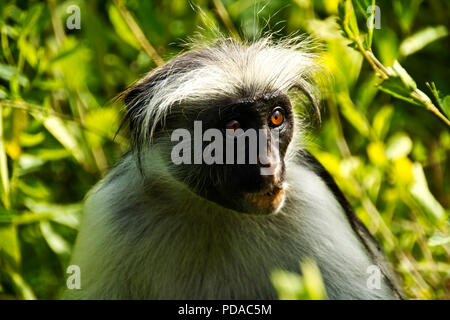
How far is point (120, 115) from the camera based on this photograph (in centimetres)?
419

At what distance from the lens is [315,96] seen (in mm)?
4312

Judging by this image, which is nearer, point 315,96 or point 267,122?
point 267,122

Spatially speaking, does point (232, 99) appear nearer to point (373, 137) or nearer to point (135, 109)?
point (135, 109)

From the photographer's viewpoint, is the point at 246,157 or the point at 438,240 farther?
the point at 246,157

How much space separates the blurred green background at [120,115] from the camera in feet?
14.3

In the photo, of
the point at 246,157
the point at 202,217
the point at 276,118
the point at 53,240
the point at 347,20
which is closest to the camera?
the point at 347,20

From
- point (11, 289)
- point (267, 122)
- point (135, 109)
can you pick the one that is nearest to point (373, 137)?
point (267, 122)

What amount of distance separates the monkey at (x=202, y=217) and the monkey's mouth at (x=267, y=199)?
27 cm

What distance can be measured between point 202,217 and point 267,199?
61 centimetres

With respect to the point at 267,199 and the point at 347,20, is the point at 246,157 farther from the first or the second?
the point at 347,20

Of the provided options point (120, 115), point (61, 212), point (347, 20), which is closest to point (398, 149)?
point (347, 20)

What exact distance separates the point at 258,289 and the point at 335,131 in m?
1.51

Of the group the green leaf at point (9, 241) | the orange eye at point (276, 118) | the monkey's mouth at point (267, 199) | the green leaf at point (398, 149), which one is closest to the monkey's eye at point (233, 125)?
the orange eye at point (276, 118)

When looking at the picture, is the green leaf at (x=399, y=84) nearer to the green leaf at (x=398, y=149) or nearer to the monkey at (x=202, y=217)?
the monkey at (x=202, y=217)
